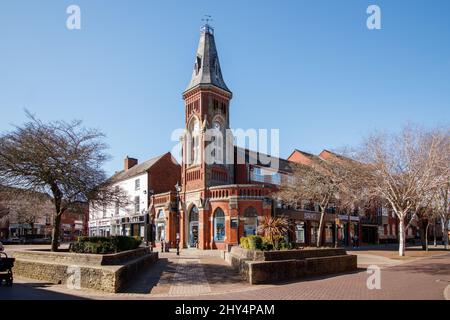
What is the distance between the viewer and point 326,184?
36875 mm

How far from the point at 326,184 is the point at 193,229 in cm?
1623

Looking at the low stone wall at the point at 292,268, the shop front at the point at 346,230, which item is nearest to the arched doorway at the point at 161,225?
the shop front at the point at 346,230

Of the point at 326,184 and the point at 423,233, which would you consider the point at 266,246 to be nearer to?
the point at 326,184

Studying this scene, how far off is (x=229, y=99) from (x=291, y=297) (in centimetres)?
3927

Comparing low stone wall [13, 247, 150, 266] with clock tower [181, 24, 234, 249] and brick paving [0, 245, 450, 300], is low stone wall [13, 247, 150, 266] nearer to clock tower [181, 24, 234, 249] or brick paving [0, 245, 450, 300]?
brick paving [0, 245, 450, 300]

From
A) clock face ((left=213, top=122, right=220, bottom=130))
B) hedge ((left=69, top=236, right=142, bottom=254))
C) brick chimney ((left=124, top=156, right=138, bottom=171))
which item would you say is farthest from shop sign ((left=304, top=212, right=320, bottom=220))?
hedge ((left=69, top=236, right=142, bottom=254))

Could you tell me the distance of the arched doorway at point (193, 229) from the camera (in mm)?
44844

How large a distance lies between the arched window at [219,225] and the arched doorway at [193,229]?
304cm

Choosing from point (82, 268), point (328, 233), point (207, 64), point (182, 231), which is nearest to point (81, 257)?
point (82, 268)

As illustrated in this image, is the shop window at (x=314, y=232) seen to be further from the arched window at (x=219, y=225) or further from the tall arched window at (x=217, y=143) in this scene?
the tall arched window at (x=217, y=143)

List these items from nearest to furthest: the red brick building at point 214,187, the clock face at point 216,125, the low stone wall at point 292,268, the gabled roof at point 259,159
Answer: the low stone wall at point 292,268 < the red brick building at point 214,187 < the clock face at point 216,125 < the gabled roof at point 259,159

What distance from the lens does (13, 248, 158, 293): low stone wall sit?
1418 centimetres
